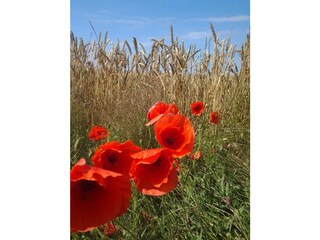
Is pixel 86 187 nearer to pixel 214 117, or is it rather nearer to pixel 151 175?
pixel 151 175

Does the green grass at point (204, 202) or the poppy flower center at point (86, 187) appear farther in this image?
the green grass at point (204, 202)

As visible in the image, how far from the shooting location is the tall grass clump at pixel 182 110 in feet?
3.68

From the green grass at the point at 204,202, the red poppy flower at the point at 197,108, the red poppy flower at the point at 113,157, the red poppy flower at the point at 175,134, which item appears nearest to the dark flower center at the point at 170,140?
the red poppy flower at the point at 175,134

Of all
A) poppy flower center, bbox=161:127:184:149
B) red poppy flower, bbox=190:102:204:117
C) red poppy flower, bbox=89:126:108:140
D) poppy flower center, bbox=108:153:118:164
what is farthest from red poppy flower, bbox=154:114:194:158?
red poppy flower, bbox=190:102:204:117

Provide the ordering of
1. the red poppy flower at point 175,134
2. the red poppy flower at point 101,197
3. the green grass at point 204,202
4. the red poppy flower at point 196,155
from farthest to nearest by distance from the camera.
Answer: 1. the red poppy flower at point 196,155
2. the green grass at point 204,202
3. the red poppy flower at point 175,134
4. the red poppy flower at point 101,197

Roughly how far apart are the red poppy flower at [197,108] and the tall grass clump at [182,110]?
0.11ft

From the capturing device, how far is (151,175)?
0.76 m

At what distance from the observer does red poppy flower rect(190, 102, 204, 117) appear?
4.39 ft

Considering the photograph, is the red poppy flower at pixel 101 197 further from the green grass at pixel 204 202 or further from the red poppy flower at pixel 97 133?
the red poppy flower at pixel 97 133

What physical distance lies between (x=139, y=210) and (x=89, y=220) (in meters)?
0.44
